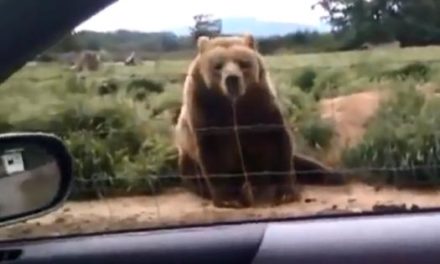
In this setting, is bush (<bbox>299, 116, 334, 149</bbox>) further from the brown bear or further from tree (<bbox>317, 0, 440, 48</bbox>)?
tree (<bbox>317, 0, 440, 48</bbox>)

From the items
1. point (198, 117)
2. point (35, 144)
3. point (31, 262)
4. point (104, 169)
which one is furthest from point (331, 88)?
point (35, 144)

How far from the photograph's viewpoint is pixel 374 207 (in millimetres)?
2338

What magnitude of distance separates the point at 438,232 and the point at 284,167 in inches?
24.5

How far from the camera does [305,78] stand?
2.54 m

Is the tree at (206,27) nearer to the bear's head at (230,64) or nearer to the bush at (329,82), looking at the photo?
the bear's head at (230,64)

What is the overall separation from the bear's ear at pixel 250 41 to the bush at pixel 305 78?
13 cm

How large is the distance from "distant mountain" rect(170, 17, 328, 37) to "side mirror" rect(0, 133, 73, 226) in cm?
93

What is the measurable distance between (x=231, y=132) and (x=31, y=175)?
1031 mm

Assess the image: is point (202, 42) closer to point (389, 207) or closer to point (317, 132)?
point (317, 132)

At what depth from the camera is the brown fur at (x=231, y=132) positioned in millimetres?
2555

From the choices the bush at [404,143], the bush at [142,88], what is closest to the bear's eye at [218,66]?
the bush at [142,88]

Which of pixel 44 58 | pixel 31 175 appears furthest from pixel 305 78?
pixel 31 175

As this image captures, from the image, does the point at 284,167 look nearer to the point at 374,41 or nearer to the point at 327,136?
the point at 327,136

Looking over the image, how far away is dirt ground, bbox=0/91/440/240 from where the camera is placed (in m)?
2.27
